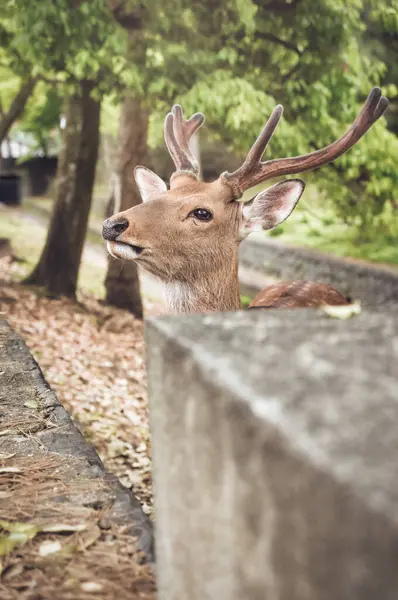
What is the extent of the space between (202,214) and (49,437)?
1471 mm

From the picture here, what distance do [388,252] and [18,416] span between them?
870cm

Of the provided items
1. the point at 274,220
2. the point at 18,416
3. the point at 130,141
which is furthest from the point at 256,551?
the point at 130,141

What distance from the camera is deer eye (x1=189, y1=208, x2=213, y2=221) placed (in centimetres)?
355

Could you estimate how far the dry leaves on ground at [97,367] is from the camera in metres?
4.97

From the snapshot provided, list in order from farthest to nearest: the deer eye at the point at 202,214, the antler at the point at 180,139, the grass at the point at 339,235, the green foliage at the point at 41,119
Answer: the green foliage at the point at 41,119 < the grass at the point at 339,235 < the antler at the point at 180,139 < the deer eye at the point at 202,214

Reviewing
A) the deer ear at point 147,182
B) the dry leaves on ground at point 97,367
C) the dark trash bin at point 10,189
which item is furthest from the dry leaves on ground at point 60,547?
the dark trash bin at point 10,189

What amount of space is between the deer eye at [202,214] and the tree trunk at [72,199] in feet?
15.7

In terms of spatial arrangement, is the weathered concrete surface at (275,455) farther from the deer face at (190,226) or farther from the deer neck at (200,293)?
the deer neck at (200,293)

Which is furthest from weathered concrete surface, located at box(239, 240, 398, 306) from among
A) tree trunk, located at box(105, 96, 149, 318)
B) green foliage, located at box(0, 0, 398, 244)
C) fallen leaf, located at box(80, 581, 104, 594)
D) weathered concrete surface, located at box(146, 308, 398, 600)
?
weathered concrete surface, located at box(146, 308, 398, 600)

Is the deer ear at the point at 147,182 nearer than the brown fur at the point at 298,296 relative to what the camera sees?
No

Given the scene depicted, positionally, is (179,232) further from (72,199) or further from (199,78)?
(72,199)

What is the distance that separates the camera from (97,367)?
652cm

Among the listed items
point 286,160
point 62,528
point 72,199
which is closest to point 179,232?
point 286,160

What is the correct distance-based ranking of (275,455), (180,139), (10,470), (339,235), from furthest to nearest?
(339,235), (180,139), (10,470), (275,455)
